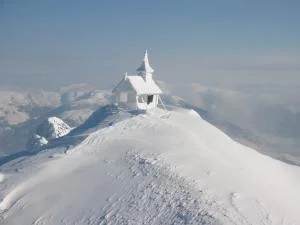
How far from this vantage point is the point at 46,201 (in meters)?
42.9

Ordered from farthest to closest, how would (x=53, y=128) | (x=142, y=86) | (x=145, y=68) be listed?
(x=53, y=128), (x=145, y=68), (x=142, y=86)

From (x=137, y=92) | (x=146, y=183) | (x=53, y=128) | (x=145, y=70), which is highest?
(x=145, y=70)

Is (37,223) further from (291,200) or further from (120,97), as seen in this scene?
(120,97)

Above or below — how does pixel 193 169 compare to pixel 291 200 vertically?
above

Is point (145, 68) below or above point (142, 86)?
above

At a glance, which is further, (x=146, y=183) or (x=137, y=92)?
(x=137, y=92)

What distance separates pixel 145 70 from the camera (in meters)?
72.6

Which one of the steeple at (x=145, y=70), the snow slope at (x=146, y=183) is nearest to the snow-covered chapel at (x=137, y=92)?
the steeple at (x=145, y=70)

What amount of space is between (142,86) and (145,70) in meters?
4.25

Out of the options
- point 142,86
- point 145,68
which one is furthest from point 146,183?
A: point 145,68

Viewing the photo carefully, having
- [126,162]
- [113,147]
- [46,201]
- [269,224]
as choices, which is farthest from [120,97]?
[269,224]

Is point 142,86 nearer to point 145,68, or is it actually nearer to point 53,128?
point 145,68

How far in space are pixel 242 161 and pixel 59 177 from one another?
21272 millimetres

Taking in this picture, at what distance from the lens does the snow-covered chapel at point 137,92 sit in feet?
224
